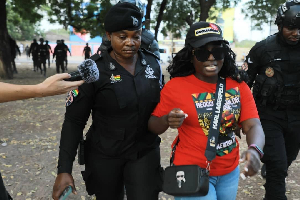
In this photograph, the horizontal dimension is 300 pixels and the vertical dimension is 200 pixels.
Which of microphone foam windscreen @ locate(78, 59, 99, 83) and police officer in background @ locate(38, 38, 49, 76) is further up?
police officer in background @ locate(38, 38, 49, 76)

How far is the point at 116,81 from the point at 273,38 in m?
2.12

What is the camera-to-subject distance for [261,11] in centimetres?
2123

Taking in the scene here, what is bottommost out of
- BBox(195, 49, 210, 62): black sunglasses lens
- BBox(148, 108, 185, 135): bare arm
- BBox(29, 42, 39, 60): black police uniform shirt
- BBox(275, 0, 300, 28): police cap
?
BBox(148, 108, 185, 135): bare arm

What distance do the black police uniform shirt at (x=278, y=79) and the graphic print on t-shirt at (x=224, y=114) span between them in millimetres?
1306

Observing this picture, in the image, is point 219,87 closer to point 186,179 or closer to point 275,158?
point 186,179

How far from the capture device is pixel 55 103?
9.80m

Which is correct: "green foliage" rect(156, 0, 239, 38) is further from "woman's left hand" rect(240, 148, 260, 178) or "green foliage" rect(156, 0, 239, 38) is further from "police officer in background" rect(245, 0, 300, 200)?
"woman's left hand" rect(240, 148, 260, 178)

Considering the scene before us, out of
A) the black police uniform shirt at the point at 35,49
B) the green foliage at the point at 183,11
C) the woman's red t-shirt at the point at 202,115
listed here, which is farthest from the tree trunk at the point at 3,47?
the woman's red t-shirt at the point at 202,115

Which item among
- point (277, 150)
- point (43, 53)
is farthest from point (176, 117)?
point (43, 53)

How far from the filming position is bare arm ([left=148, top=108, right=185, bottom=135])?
1.87 metres

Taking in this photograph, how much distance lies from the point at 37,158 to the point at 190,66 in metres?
3.91

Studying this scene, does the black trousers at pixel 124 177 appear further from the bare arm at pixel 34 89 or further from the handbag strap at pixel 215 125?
the bare arm at pixel 34 89

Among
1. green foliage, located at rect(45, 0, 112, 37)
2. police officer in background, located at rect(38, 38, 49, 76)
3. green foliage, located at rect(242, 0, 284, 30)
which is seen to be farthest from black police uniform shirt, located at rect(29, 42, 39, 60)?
green foliage, located at rect(242, 0, 284, 30)

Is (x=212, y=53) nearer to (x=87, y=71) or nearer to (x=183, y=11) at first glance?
(x=87, y=71)
